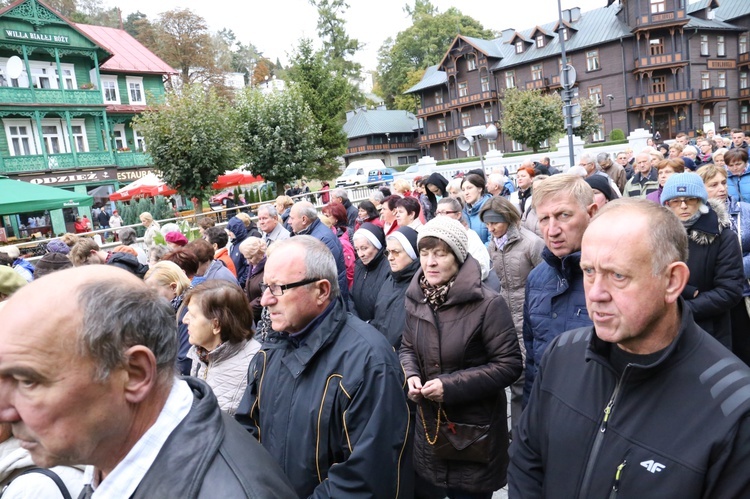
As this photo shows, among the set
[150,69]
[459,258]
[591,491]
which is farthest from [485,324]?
[150,69]

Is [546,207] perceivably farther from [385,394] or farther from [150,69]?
[150,69]

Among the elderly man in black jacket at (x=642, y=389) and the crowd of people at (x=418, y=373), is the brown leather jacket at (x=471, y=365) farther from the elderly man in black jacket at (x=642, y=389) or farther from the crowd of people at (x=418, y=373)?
the elderly man in black jacket at (x=642, y=389)

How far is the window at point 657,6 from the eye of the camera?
39.2m

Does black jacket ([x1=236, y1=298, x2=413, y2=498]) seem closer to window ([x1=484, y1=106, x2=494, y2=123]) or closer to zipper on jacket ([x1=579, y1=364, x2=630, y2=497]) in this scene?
zipper on jacket ([x1=579, y1=364, x2=630, y2=497])

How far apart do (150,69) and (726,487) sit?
42.0 metres

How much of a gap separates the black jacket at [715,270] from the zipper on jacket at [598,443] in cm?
207

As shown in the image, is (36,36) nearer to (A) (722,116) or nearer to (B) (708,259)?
(B) (708,259)

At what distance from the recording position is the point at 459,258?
10.6 ft

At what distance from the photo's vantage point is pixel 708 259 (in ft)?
11.6

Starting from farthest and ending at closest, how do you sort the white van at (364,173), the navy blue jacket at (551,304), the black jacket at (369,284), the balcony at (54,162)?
the white van at (364,173), the balcony at (54,162), the black jacket at (369,284), the navy blue jacket at (551,304)

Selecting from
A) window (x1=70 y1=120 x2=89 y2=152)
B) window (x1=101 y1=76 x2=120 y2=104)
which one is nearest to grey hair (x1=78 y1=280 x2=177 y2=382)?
window (x1=70 y1=120 x2=89 y2=152)

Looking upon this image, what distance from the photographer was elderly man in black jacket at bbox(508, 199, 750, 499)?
5.13 feet

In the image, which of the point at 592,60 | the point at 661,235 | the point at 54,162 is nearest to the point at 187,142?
the point at 54,162

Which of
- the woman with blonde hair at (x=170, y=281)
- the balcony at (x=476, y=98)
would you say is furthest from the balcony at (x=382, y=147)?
the woman with blonde hair at (x=170, y=281)
